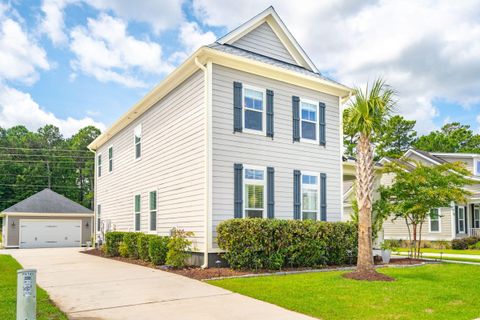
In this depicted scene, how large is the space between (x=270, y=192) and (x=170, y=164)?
11.9ft

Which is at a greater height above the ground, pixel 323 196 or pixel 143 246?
pixel 323 196

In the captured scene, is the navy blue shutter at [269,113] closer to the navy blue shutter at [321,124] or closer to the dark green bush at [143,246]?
the navy blue shutter at [321,124]

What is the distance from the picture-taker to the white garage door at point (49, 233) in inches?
1116

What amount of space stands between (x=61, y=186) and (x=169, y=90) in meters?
43.2

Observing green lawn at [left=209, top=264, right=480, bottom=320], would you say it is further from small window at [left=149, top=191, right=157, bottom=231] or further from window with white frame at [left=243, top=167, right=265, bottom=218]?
small window at [left=149, top=191, right=157, bottom=231]

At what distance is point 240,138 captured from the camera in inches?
498

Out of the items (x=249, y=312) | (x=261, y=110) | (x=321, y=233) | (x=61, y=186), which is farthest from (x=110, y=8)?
(x=61, y=186)

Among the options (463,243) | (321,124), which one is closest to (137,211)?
(321,124)

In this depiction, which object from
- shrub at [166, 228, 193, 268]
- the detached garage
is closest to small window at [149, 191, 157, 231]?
shrub at [166, 228, 193, 268]

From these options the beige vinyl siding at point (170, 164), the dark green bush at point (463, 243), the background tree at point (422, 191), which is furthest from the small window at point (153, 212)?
the dark green bush at point (463, 243)

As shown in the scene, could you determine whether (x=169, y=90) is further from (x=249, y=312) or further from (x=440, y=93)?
(x=440, y=93)

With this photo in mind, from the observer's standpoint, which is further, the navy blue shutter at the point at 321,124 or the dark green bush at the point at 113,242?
the dark green bush at the point at 113,242

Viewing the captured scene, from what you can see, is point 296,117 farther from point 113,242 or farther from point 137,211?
point 113,242

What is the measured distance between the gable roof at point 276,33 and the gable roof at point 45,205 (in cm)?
2108
